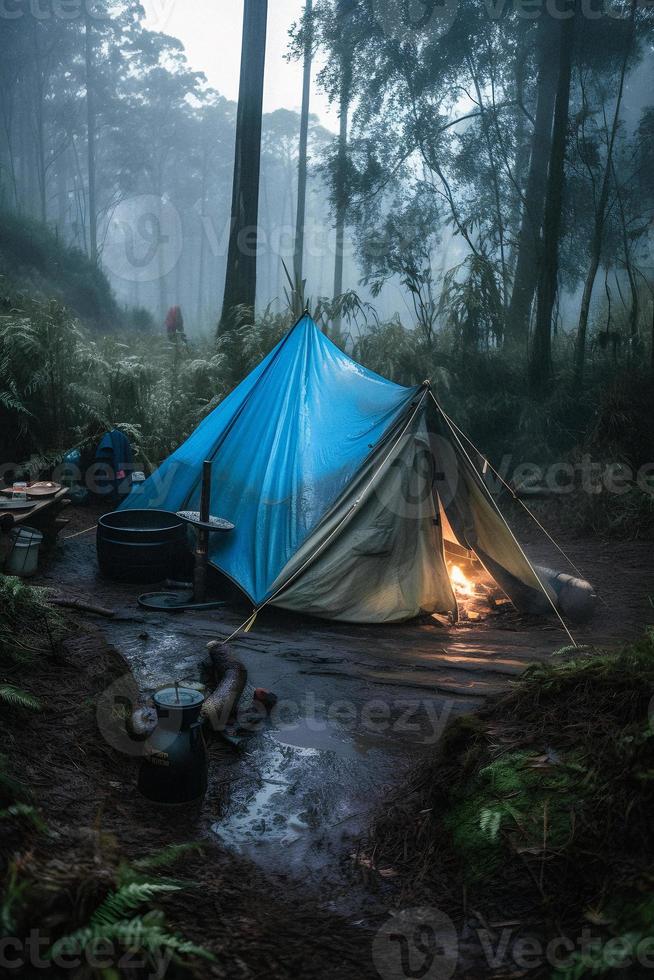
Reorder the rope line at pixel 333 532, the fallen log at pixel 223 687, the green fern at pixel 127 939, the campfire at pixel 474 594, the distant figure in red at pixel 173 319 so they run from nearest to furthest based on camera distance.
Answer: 1. the green fern at pixel 127 939
2. the fallen log at pixel 223 687
3. the rope line at pixel 333 532
4. the campfire at pixel 474 594
5. the distant figure in red at pixel 173 319

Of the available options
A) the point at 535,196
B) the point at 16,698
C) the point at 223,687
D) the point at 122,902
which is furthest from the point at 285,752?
the point at 535,196

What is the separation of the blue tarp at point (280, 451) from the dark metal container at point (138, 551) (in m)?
0.49

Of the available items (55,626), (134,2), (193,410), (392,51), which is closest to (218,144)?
(134,2)

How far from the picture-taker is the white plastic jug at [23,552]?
6.84m

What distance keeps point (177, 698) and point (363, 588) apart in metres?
3.38

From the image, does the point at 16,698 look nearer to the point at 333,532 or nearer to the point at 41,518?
the point at 333,532

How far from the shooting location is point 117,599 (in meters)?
6.80

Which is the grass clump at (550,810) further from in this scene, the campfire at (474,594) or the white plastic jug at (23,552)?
the white plastic jug at (23,552)

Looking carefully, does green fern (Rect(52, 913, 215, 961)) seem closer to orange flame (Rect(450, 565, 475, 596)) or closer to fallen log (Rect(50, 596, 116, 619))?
fallen log (Rect(50, 596, 116, 619))

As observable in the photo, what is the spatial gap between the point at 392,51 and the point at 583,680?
16.6 metres

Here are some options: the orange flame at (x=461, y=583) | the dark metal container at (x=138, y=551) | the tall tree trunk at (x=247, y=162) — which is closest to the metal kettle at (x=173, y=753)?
the dark metal container at (x=138, y=551)

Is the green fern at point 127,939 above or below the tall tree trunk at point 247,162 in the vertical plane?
below

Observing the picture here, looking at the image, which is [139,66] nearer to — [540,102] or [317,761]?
[540,102]

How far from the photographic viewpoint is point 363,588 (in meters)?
6.69
